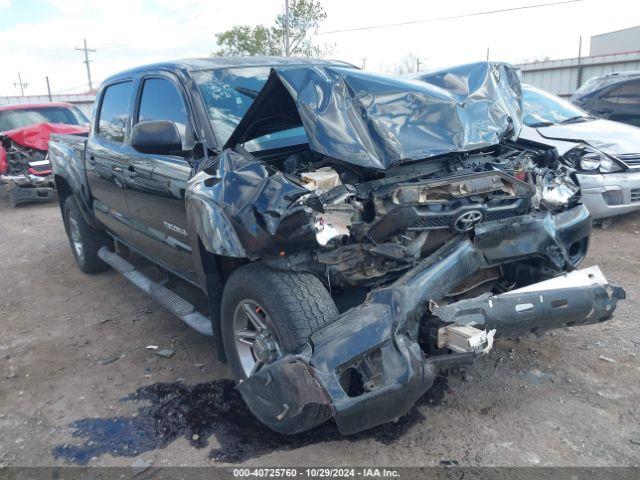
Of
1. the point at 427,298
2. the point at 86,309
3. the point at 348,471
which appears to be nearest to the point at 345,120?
the point at 427,298

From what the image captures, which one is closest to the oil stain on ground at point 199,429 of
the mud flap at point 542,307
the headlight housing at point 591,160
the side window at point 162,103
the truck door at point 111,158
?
the mud flap at point 542,307

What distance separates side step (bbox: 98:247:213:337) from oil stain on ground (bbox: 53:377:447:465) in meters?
0.41

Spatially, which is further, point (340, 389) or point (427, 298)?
point (427, 298)

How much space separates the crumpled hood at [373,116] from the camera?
113 inches

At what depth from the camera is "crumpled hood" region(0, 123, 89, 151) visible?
1005cm

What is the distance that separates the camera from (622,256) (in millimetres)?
5340

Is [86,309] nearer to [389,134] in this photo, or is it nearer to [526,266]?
[389,134]

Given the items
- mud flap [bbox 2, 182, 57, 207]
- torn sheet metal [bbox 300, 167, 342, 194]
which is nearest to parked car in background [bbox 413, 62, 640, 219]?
torn sheet metal [bbox 300, 167, 342, 194]

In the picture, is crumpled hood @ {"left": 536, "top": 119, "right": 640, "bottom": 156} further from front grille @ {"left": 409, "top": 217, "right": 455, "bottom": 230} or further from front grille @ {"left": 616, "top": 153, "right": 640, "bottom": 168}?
front grille @ {"left": 409, "top": 217, "right": 455, "bottom": 230}

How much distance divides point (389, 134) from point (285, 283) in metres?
1.00

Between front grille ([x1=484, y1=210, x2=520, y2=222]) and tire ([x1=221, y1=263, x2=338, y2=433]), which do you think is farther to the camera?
front grille ([x1=484, y1=210, x2=520, y2=222])

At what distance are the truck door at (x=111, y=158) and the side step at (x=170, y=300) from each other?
0.96 ft

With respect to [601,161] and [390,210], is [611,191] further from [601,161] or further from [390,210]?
[390,210]

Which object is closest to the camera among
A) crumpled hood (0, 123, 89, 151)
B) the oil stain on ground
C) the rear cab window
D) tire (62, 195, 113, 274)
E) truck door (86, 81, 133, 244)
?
the oil stain on ground
